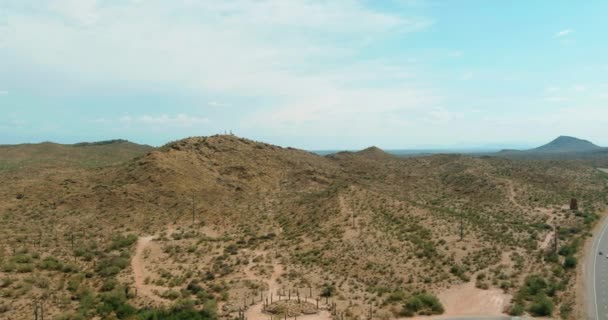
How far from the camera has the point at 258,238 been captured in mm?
51094

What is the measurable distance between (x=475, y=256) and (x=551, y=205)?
108 ft

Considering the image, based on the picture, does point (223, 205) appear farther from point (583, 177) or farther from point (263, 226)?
point (583, 177)

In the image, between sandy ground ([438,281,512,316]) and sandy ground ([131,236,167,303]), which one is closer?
sandy ground ([438,281,512,316])

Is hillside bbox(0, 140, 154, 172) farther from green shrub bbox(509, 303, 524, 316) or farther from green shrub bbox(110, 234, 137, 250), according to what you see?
green shrub bbox(509, 303, 524, 316)

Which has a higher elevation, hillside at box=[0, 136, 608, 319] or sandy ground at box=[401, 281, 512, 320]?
hillside at box=[0, 136, 608, 319]

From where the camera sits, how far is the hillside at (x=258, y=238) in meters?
35.0

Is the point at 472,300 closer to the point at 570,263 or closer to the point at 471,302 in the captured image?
the point at 471,302

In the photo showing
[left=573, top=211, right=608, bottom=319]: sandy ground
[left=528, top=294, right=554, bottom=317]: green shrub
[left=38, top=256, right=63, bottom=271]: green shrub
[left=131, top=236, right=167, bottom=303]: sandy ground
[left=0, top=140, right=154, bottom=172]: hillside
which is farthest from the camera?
[left=0, top=140, right=154, bottom=172]: hillside

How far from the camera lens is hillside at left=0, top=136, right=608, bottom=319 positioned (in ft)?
115

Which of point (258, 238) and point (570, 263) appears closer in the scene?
point (570, 263)

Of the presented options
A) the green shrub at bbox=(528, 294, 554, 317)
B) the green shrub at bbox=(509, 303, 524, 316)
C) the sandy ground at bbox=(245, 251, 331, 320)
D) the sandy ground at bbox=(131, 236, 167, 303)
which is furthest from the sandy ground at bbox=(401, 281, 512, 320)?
the sandy ground at bbox=(131, 236, 167, 303)

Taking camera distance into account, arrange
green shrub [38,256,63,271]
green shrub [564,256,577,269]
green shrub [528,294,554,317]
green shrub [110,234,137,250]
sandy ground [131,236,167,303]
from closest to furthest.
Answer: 1. green shrub [528,294,554,317]
2. sandy ground [131,236,167,303]
3. green shrub [38,256,63,271]
4. green shrub [564,256,577,269]
5. green shrub [110,234,137,250]

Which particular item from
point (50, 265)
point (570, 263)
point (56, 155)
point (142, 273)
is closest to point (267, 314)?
point (142, 273)

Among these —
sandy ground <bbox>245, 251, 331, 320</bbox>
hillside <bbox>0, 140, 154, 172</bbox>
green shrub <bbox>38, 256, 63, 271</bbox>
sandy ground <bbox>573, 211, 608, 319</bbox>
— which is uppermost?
hillside <bbox>0, 140, 154, 172</bbox>
